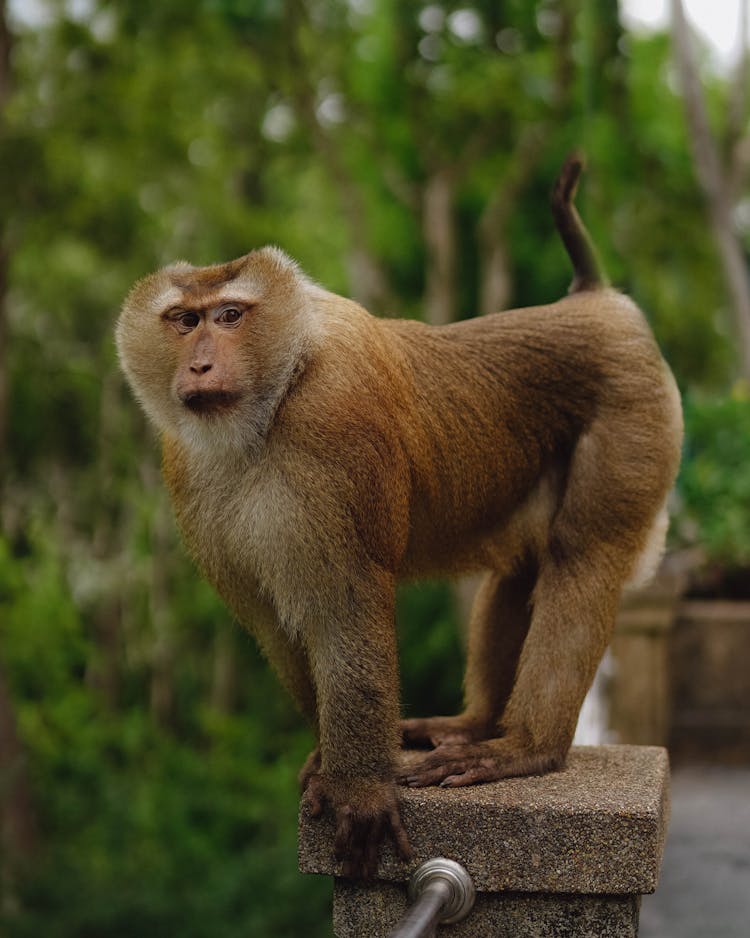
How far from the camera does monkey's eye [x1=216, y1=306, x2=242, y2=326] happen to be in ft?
9.12

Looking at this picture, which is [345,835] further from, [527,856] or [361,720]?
[527,856]

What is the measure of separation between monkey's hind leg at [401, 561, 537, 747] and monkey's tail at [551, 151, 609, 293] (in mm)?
839

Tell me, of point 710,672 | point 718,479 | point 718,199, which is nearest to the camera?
point 710,672

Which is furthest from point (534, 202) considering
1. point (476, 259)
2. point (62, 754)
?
point (62, 754)

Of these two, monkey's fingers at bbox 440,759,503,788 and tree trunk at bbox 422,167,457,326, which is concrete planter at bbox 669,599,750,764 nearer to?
monkey's fingers at bbox 440,759,503,788

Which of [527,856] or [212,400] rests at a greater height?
[212,400]

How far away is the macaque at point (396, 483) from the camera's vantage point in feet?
9.05

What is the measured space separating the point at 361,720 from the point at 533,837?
17.8 inches

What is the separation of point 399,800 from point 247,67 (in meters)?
13.0

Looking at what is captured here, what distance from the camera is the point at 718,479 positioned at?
7914mm

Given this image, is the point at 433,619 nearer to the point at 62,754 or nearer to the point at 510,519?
the point at 62,754

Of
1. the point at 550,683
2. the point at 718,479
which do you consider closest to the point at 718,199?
the point at 718,479

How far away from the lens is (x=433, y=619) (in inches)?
676

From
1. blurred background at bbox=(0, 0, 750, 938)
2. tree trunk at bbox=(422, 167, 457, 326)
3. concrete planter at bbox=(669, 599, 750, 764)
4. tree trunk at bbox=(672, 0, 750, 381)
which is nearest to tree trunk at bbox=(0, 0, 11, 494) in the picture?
blurred background at bbox=(0, 0, 750, 938)
